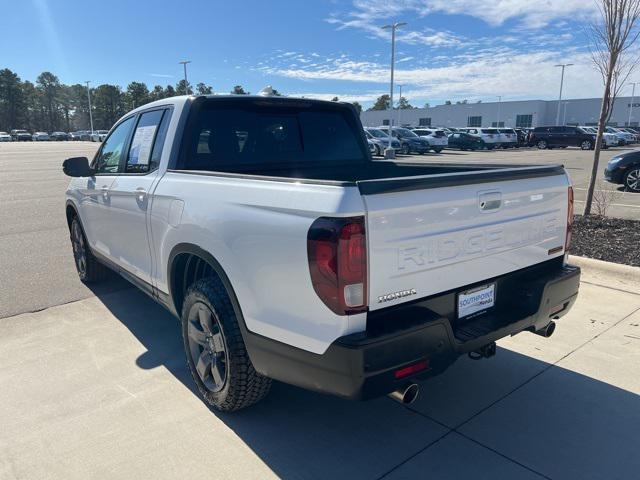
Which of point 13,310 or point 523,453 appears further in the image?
point 13,310

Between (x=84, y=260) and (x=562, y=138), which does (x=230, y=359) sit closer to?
(x=84, y=260)

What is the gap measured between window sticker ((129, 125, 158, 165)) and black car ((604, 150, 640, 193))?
13.1m

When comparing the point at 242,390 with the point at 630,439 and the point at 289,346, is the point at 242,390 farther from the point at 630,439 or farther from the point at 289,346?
the point at 630,439

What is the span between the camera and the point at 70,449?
2801 millimetres

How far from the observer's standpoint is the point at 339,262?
2154mm

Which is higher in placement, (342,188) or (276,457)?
(342,188)

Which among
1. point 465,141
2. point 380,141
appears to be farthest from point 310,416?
point 465,141

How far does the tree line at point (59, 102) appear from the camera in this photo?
108 metres

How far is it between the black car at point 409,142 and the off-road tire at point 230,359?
93.8 ft

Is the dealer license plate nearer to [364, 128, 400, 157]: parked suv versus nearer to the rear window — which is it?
the rear window

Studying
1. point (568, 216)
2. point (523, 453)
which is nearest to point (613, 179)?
point (568, 216)

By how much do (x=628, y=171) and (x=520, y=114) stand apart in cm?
7277

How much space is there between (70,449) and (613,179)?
14.2 m

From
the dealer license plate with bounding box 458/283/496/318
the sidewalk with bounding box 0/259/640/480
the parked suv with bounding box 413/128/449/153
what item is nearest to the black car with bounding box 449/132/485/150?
the parked suv with bounding box 413/128/449/153
